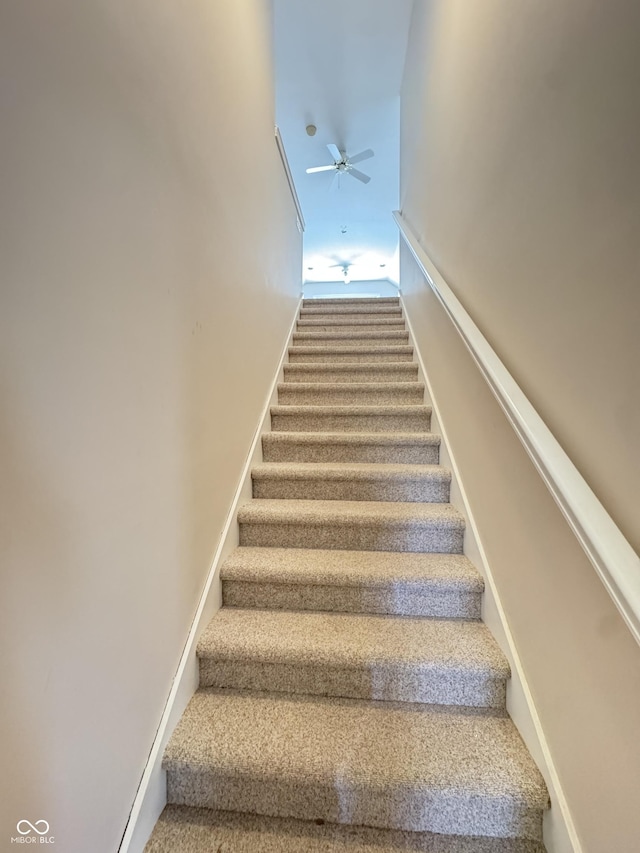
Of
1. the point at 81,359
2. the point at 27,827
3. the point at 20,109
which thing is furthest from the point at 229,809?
the point at 20,109

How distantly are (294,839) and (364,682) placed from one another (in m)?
0.37

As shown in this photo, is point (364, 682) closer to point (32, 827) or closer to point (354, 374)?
point (32, 827)

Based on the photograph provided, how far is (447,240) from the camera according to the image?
1905 mm

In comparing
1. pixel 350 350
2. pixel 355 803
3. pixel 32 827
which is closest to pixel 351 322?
pixel 350 350

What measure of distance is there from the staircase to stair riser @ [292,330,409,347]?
138 centimetres

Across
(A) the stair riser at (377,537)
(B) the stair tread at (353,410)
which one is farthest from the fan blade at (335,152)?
(A) the stair riser at (377,537)

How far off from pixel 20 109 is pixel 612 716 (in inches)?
55.8

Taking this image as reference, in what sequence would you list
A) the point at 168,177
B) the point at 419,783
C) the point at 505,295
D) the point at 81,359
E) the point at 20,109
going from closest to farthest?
the point at 20,109
the point at 81,359
the point at 419,783
the point at 168,177
the point at 505,295

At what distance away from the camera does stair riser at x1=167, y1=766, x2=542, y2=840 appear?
0.91 meters

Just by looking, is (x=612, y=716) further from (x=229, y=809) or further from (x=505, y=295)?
(x=505, y=295)

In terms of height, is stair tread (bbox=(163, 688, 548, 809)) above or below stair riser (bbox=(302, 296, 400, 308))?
below

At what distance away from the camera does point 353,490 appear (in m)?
1.80

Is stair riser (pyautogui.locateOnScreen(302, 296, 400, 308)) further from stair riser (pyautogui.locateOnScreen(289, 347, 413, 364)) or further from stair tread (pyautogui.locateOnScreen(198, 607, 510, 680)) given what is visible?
stair tread (pyautogui.locateOnScreen(198, 607, 510, 680))

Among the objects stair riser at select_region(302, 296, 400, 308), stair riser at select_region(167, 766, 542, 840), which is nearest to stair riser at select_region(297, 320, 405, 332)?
stair riser at select_region(302, 296, 400, 308)
